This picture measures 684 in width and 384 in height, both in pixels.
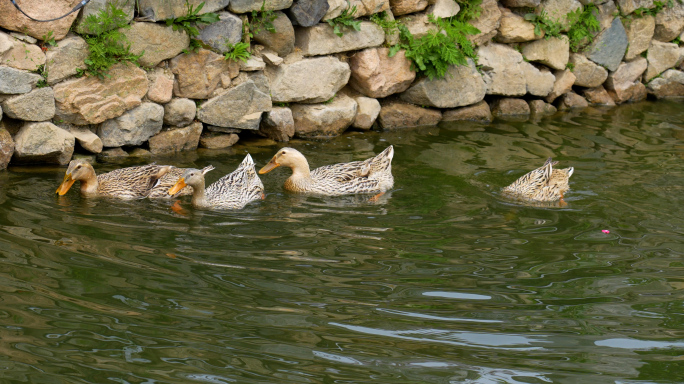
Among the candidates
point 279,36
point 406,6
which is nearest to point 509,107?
point 406,6

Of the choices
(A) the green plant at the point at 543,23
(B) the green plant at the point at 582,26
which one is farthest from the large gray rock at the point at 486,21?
(B) the green plant at the point at 582,26

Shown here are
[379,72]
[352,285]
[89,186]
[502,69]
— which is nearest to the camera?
[352,285]

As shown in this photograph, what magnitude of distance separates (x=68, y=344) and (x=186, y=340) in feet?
2.08

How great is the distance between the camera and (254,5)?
356 inches

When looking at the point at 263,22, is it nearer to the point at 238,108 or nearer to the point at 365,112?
the point at 238,108

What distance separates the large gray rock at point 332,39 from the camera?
9.73 metres

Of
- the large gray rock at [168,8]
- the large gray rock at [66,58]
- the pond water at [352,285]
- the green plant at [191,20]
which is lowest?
the pond water at [352,285]

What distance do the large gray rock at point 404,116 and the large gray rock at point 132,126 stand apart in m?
3.29

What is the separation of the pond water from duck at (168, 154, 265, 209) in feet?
0.58

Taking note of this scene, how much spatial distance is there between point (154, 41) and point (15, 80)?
1.57 metres

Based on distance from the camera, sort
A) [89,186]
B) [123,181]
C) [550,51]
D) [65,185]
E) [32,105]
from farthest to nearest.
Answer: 1. [550,51]
2. [32,105]
3. [123,181]
4. [89,186]
5. [65,185]

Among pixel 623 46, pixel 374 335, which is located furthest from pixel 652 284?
pixel 623 46

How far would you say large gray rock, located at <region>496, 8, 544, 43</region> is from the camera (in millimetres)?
11391

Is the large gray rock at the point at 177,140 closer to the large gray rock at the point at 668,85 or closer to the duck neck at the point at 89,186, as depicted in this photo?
the duck neck at the point at 89,186
